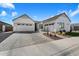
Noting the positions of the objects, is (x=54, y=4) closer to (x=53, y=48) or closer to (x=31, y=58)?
(x=53, y=48)

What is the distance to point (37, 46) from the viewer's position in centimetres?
675

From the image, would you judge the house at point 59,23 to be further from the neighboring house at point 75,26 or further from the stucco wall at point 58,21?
the neighboring house at point 75,26

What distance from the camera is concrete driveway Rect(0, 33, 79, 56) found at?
5.90m

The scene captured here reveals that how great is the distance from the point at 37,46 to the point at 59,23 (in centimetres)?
219

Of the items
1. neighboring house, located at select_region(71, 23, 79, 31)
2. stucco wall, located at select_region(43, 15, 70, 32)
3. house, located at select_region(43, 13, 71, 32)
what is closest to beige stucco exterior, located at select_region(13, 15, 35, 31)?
house, located at select_region(43, 13, 71, 32)

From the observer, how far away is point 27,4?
6914 millimetres

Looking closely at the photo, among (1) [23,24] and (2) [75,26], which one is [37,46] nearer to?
(2) [75,26]

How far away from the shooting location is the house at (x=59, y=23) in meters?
7.92

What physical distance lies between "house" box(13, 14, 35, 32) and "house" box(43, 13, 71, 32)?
1.60 metres

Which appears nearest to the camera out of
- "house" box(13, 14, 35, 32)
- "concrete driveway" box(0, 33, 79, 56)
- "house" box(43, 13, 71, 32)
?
"concrete driveway" box(0, 33, 79, 56)

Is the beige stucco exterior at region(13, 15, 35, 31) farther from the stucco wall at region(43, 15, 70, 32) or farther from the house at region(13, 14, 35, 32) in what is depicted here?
the stucco wall at region(43, 15, 70, 32)

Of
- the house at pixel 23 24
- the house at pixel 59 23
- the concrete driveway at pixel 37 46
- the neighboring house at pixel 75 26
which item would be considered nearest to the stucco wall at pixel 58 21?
the house at pixel 59 23

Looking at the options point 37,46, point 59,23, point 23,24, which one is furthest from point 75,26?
point 23,24

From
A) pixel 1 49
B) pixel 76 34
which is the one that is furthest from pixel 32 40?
pixel 76 34
